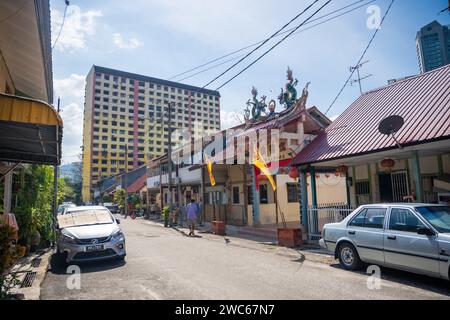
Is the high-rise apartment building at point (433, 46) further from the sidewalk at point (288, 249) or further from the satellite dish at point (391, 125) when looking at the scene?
the sidewalk at point (288, 249)

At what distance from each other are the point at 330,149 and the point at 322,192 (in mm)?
10081

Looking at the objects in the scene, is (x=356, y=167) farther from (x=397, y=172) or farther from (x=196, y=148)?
(x=196, y=148)

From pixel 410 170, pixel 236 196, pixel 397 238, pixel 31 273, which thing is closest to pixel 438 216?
pixel 397 238

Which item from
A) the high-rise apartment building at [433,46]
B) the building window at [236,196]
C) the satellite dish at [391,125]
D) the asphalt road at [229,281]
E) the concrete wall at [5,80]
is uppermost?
the high-rise apartment building at [433,46]

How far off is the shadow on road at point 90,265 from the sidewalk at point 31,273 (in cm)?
21

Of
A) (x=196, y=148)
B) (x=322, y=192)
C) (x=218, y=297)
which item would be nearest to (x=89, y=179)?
(x=196, y=148)

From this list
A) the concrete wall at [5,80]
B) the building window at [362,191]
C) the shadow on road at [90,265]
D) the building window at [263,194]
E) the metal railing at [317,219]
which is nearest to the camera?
the shadow on road at [90,265]

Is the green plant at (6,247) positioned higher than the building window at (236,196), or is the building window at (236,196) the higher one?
the building window at (236,196)

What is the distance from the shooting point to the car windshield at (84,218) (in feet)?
29.9

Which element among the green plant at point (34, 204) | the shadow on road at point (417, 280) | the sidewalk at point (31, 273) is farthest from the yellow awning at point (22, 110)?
the shadow on road at point (417, 280)

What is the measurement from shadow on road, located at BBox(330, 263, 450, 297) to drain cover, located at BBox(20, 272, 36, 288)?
7.27 metres

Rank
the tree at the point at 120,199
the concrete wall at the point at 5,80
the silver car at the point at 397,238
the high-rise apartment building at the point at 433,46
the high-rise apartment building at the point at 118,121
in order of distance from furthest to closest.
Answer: the high-rise apartment building at the point at 118,121 < the tree at the point at 120,199 < the high-rise apartment building at the point at 433,46 < the concrete wall at the point at 5,80 < the silver car at the point at 397,238

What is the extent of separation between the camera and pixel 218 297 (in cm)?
536

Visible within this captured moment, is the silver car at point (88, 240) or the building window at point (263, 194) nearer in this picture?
the silver car at point (88, 240)
